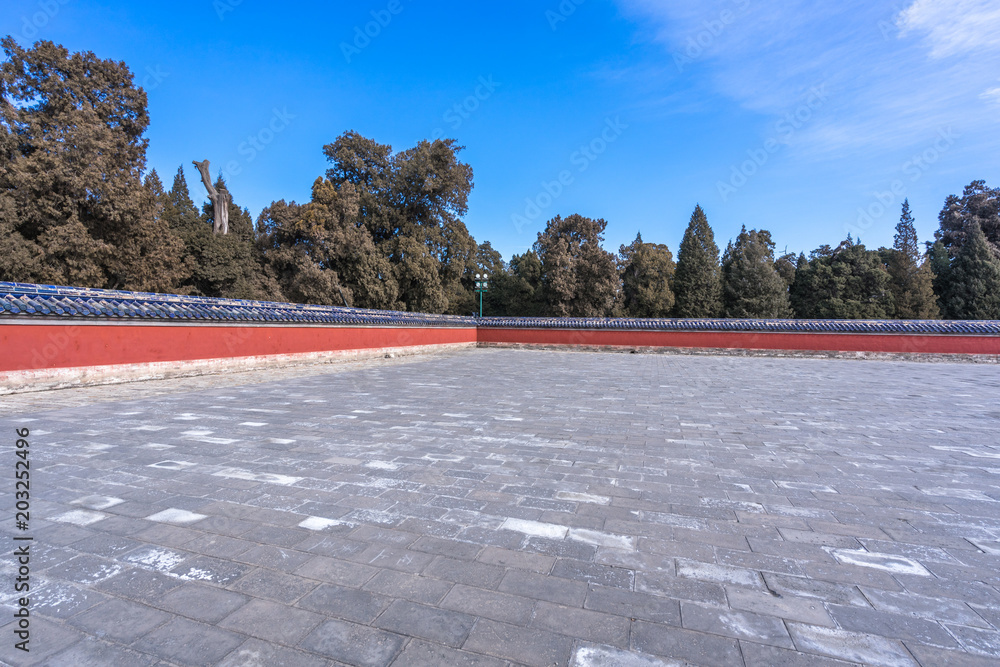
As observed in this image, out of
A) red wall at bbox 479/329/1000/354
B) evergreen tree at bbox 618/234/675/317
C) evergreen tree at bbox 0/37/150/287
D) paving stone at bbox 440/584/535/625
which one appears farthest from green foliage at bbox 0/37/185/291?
evergreen tree at bbox 618/234/675/317

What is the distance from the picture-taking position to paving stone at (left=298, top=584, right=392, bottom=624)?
1.66 m

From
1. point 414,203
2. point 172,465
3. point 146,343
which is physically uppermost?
point 414,203

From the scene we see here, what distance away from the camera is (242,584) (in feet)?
6.08

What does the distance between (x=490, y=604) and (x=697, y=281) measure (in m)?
31.6

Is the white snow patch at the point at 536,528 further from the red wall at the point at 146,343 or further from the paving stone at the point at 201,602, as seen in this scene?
the red wall at the point at 146,343

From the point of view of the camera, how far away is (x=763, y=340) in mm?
15594

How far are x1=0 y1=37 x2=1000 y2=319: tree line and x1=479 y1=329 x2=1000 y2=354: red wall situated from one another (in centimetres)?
637

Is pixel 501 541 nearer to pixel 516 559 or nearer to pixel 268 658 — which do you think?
pixel 516 559

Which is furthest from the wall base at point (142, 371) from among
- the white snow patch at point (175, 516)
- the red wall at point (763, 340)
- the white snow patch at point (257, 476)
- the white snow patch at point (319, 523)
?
the red wall at point (763, 340)

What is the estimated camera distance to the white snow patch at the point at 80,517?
242 centimetres

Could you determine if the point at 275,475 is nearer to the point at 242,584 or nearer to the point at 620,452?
the point at 242,584

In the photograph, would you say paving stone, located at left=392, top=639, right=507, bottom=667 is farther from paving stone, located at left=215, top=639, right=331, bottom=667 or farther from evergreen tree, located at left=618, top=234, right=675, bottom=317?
evergreen tree, located at left=618, top=234, right=675, bottom=317

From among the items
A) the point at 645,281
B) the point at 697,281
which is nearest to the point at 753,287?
the point at 697,281

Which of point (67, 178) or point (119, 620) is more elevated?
point (67, 178)
